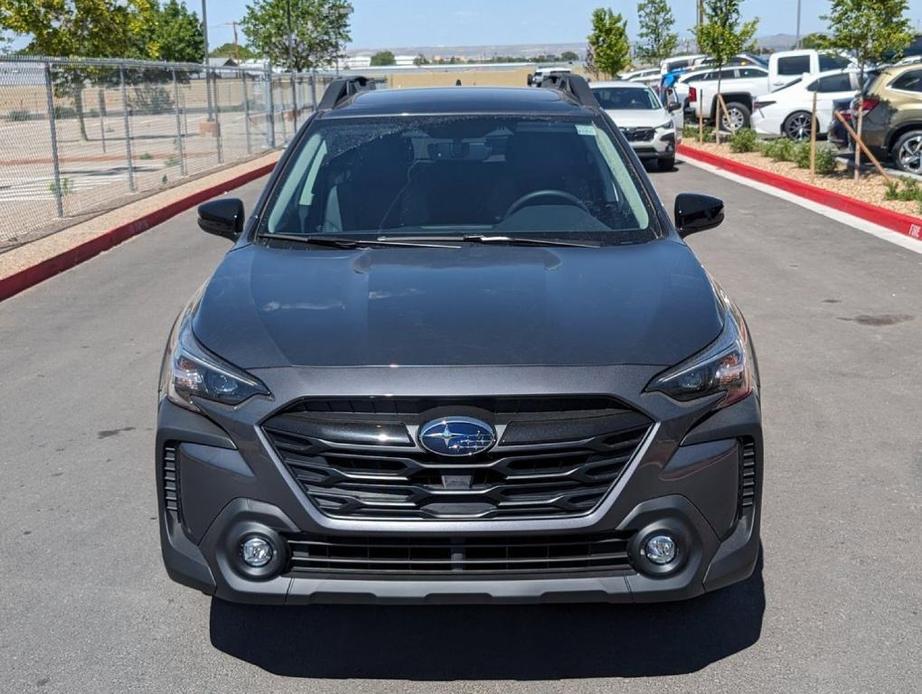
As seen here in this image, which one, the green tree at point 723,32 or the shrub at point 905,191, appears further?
the green tree at point 723,32

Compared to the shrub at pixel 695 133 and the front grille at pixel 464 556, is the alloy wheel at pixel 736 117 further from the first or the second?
the front grille at pixel 464 556

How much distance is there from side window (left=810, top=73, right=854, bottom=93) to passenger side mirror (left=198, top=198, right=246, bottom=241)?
21392 millimetres

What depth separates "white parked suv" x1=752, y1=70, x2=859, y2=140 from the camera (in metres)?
24.1

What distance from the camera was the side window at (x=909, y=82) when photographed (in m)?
17.2

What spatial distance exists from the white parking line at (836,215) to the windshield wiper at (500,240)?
8615 mm

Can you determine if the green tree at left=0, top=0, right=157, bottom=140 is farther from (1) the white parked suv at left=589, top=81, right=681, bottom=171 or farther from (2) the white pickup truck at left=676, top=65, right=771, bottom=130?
(2) the white pickup truck at left=676, top=65, right=771, bottom=130

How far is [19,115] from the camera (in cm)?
1413

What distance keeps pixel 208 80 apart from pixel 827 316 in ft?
56.3

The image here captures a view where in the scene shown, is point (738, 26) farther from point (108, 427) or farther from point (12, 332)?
point (108, 427)

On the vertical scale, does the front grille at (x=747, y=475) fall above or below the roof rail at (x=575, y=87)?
below

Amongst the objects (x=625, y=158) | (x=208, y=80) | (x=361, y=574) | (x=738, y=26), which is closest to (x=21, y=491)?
(x=361, y=574)

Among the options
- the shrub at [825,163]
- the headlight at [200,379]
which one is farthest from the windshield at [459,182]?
the shrub at [825,163]

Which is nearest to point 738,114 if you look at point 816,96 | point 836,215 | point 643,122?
point 643,122

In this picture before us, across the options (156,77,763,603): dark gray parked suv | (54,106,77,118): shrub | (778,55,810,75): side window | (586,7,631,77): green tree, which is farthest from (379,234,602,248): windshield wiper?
(586,7,631,77): green tree
